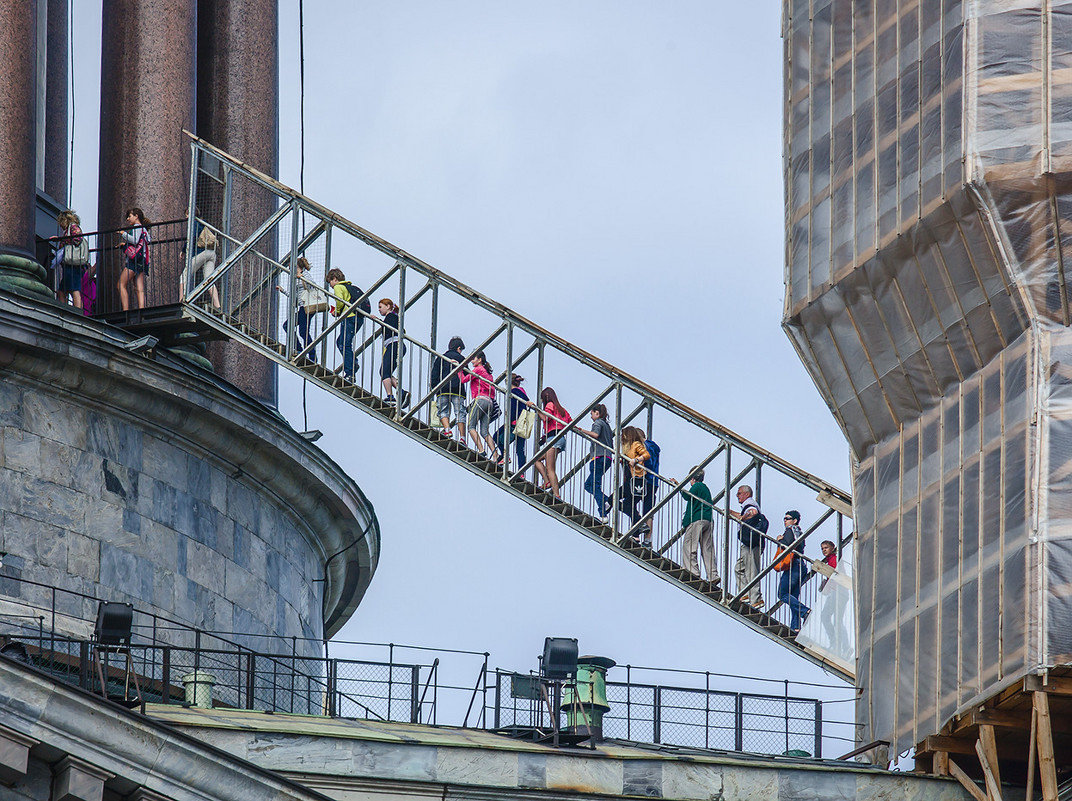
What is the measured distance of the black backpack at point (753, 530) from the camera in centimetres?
3838

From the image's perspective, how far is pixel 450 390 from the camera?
129ft

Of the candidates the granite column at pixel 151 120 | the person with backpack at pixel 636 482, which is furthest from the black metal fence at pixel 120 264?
the person with backpack at pixel 636 482

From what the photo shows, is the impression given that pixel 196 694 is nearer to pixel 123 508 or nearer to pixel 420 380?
pixel 123 508

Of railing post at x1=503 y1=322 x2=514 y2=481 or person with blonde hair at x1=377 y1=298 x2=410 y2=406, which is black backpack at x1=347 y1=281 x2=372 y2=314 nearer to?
person with blonde hair at x1=377 y1=298 x2=410 y2=406

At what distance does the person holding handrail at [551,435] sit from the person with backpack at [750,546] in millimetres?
2558

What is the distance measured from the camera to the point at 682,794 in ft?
101

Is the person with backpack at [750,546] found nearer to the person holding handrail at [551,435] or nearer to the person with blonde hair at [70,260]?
the person holding handrail at [551,435]

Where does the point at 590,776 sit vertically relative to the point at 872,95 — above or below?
below

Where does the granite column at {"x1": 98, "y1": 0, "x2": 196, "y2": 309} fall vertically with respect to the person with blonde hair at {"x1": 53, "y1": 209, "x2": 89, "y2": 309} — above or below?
above

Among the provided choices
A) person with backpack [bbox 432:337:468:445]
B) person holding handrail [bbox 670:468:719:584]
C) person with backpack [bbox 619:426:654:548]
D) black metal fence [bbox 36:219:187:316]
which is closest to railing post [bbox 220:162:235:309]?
black metal fence [bbox 36:219:187:316]

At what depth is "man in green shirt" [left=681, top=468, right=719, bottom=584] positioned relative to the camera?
37938 millimetres

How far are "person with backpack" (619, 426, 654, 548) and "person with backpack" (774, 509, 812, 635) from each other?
6.08 feet

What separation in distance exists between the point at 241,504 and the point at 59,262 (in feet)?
14.5

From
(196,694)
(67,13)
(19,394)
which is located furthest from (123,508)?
(67,13)
